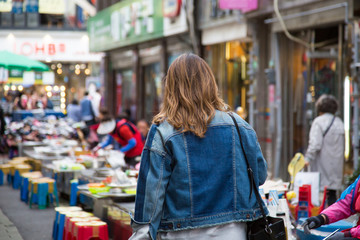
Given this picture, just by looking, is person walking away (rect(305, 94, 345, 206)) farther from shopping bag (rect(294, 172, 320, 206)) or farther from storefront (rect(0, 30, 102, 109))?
storefront (rect(0, 30, 102, 109))

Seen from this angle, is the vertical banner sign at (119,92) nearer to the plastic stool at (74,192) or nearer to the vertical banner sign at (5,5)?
the vertical banner sign at (5,5)

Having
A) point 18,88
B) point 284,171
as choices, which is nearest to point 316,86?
point 284,171

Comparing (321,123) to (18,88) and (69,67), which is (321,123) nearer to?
(18,88)

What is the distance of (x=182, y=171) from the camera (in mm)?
3256

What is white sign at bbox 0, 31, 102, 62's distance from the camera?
36.2 metres

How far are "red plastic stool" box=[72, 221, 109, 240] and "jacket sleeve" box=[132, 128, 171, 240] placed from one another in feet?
11.9

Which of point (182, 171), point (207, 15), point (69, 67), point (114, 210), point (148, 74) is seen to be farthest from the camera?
point (69, 67)

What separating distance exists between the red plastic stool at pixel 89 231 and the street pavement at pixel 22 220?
5.16ft

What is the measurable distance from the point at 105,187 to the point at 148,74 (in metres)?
14.1

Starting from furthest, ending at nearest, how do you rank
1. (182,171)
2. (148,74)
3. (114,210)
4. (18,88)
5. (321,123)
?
(18,88)
(148,74)
(321,123)
(114,210)
(182,171)

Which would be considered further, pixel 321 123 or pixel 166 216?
pixel 321 123

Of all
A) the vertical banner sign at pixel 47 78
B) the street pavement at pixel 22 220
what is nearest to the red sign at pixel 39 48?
the vertical banner sign at pixel 47 78

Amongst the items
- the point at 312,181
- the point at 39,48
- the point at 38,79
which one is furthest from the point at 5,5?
the point at 39,48

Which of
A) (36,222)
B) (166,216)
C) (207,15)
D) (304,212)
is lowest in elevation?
(36,222)
